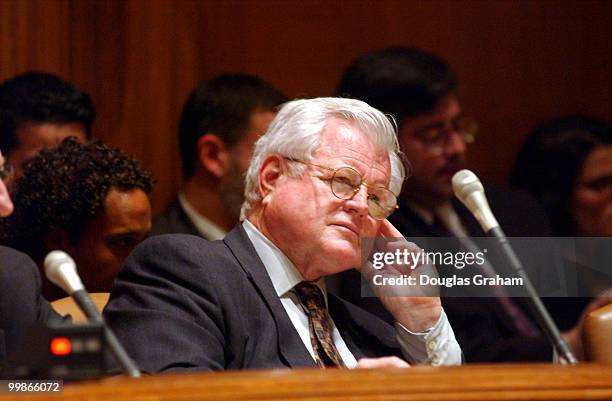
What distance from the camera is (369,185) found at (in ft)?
8.27

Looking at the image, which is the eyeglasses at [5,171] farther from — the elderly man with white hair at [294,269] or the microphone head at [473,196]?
the microphone head at [473,196]

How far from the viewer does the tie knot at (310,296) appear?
8.06 feet

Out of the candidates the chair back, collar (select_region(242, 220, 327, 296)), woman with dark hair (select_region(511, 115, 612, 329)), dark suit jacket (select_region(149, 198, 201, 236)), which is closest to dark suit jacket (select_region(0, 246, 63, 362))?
collar (select_region(242, 220, 327, 296))

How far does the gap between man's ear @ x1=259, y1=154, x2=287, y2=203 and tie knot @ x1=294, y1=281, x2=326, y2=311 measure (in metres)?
0.20

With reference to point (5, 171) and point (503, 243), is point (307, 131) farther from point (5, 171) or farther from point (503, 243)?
point (5, 171)

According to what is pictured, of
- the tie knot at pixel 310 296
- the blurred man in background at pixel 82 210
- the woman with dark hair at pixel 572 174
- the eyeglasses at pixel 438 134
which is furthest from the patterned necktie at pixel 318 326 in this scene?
the woman with dark hair at pixel 572 174

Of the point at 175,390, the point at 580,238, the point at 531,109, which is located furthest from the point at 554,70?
the point at 175,390

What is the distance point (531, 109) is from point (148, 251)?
6.76 feet

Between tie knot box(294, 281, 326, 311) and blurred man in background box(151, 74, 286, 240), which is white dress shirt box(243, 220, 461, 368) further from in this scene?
blurred man in background box(151, 74, 286, 240)

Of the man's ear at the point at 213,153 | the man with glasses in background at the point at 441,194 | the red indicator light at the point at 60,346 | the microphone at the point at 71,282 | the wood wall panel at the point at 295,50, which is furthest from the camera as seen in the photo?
the wood wall panel at the point at 295,50

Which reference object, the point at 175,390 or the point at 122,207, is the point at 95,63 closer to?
the point at 122,207

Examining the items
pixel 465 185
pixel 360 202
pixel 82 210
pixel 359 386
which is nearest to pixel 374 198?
pixel 360 202

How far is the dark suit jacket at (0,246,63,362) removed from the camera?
2.24m

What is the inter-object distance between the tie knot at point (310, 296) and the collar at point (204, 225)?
69 cm
